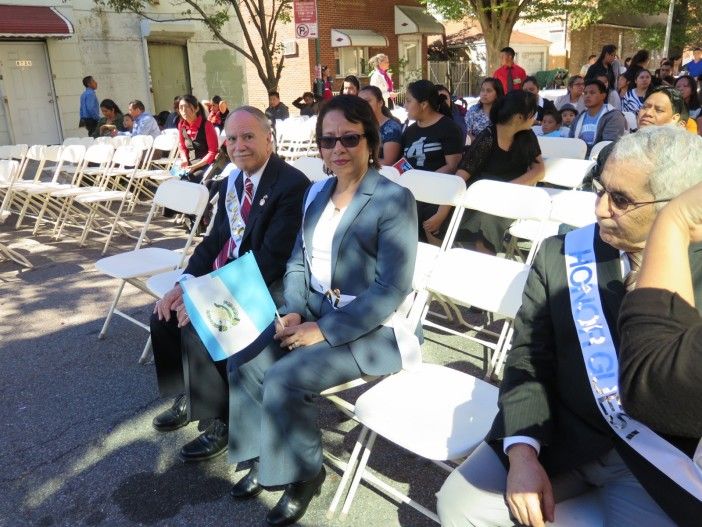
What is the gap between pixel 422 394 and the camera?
2.17 m

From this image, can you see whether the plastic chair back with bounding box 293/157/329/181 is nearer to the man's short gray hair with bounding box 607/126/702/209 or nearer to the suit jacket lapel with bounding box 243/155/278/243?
the suit jacket lapel with bounding box 243/155/278/243

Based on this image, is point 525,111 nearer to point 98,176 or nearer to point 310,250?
point 310,250

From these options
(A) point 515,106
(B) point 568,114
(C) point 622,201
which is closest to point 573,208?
(A) point 515,106

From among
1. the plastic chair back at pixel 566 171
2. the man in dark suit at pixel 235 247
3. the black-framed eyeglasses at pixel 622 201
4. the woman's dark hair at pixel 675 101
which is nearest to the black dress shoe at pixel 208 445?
the man in dark suit at pixel 235 247

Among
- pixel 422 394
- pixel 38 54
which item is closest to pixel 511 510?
pixel 422 394

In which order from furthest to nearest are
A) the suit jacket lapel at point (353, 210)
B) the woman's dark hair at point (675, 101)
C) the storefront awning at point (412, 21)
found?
the storefront awning at point (412, 21)
the woman's dark hair at point (675, 101)
the suit jacket lapel at point (353, 210)

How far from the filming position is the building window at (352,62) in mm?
22578

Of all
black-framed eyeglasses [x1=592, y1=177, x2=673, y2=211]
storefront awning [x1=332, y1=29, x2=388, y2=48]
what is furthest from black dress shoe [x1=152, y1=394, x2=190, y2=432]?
storefront awning [x1=332, y1=29, x2=388, y2=48]

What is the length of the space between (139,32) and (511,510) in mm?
17388

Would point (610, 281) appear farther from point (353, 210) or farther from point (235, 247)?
point (235, 247)

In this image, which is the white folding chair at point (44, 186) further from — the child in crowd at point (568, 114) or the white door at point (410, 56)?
the white door at point (410, 56)

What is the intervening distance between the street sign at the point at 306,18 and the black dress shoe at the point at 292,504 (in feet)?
29.5

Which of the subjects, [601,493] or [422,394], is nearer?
[601,493]

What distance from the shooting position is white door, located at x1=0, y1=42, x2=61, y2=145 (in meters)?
13.8
